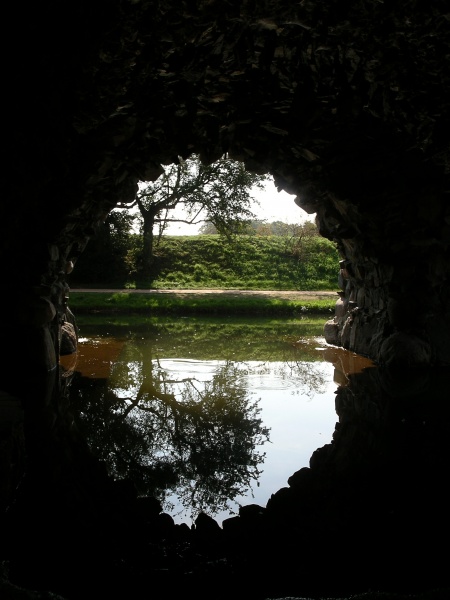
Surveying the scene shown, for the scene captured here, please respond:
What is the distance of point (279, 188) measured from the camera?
9.43 m

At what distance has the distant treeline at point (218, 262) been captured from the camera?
25062 mm

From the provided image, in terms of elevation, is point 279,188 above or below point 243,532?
above

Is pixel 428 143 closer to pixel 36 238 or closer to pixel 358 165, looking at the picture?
pixel 358 165

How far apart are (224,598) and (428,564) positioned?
3.24ft

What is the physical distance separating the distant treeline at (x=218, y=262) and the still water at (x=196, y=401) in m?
12.3

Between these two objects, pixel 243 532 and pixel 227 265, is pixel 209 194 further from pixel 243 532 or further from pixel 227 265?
pixel 243 532

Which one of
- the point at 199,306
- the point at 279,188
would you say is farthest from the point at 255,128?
the point at 199,306

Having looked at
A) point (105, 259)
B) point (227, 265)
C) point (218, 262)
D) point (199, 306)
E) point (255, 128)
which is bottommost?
point (199, 306)

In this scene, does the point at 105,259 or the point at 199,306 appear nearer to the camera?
the point at 199,306

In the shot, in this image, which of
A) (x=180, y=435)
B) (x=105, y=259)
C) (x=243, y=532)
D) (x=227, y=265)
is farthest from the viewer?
(x=227, y=265)

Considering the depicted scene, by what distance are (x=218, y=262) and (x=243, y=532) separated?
2535 centimetres

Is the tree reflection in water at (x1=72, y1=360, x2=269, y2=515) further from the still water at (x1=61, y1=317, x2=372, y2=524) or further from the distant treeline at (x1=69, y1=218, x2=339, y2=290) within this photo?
the distant treeline at (x1=69, y1=218, x2=339, y2=290)

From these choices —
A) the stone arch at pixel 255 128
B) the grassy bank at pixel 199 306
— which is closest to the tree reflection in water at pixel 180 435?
the stone arch at pixel 255 128

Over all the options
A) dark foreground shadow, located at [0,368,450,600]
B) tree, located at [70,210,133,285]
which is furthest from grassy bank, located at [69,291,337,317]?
dark foreground shadow, located at [0,368,450,600]
